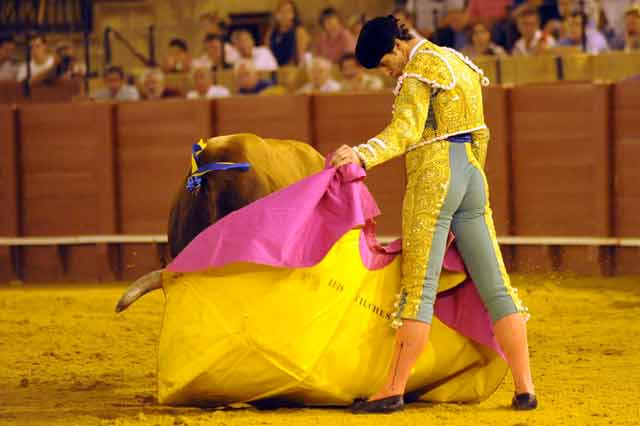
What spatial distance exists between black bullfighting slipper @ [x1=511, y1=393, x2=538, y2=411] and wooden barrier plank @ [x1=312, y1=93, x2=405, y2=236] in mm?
4704

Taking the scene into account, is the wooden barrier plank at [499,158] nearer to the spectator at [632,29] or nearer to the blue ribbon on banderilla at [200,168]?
the spectator at [632,29]

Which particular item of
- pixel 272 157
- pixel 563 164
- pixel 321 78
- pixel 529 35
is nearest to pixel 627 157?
pixel 563 164

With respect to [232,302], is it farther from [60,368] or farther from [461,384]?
[60,368]

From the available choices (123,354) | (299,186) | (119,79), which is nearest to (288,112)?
(119,79)

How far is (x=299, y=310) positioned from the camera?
4.19 m

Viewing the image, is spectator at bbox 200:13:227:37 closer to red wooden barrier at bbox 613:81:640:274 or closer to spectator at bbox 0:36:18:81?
spectator at bbox 0:36:18:81

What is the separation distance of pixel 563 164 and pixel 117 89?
4.03 m

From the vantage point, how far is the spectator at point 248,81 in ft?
33.0

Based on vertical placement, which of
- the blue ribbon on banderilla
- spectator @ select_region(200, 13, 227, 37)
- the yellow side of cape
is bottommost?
the yellow side of cape

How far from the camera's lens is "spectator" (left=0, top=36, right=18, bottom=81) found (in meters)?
12.5

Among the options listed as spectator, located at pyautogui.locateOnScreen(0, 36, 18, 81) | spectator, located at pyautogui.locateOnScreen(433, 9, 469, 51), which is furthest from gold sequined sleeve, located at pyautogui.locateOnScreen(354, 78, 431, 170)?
spectator, located at pyautogui.locateOnScreen(0, 36, 18, 81)

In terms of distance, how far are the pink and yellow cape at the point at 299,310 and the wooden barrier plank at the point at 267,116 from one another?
4832 mm

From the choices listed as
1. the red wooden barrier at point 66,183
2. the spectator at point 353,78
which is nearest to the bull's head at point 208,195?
the red wooden barrier at point 66,183

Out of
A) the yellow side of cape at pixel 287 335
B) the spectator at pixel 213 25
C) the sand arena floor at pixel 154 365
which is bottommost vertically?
the sand arena floor at pixel 154 365
